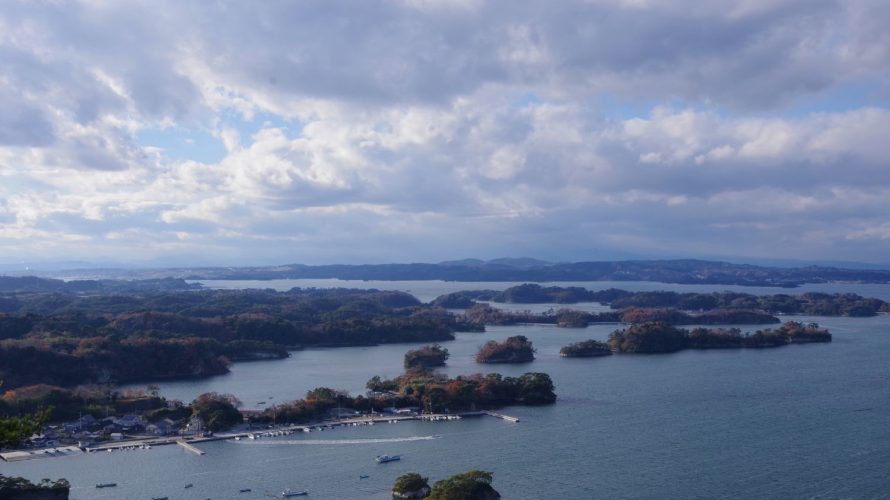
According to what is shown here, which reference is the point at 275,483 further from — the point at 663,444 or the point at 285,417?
the point at 663,444

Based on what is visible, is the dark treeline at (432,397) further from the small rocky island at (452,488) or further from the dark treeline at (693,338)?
the dark treeline at (693,338)

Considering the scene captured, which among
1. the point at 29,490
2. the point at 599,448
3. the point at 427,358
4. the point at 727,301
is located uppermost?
the point at 727,301

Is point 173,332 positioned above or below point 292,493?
above

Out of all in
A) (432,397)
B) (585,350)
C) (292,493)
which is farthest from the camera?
(585,350)

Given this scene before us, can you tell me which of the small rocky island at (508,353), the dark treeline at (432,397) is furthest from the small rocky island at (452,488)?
the small rocky island at (508,353)

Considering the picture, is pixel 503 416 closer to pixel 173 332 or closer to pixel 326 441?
pixel 326 441

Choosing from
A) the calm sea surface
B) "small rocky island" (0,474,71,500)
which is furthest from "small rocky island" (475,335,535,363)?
"small rocky island" (0,474,71,500)

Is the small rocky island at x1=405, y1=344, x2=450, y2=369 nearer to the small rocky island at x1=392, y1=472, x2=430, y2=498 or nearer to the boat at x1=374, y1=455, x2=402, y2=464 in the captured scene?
the boat at x1=374, y1=455, x2=402, y2=464

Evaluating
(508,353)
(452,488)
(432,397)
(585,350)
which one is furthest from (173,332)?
(452,488)
